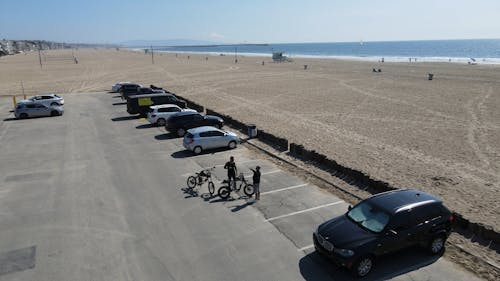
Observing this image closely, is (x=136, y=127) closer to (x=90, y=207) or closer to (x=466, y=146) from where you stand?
(x=90, y=207)

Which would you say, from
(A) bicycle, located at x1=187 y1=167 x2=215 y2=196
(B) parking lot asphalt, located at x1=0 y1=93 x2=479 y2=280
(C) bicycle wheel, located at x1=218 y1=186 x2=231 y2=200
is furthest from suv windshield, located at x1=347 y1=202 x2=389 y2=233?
(A) bicycle, located at x1=187 y1=167 x2=215 y2=196

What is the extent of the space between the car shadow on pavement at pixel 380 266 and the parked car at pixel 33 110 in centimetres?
2932

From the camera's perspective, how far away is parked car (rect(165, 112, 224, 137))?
25.7m

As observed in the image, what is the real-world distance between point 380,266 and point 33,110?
31235 millimetres

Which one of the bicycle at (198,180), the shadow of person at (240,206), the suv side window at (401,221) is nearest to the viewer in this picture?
the suv side window at (401,221)

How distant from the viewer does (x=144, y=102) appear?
32.8 m

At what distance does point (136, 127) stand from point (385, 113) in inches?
798

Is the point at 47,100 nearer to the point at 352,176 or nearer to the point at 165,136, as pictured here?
the point at 165,136

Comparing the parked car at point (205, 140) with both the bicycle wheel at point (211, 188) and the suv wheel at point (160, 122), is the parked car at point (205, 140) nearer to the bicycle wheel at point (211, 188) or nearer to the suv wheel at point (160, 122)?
the bicycle wheel at point (211, 188)

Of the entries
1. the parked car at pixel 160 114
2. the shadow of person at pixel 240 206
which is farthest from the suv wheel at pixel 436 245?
the parked car at pixel 160 114

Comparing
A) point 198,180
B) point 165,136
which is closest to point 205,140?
point 165,136

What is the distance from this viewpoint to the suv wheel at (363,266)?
9.91 m

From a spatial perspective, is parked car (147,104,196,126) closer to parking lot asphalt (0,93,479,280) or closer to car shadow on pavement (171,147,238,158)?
parking lot asphalt (0,93,479,280)

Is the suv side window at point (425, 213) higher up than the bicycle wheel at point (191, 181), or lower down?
higher up
